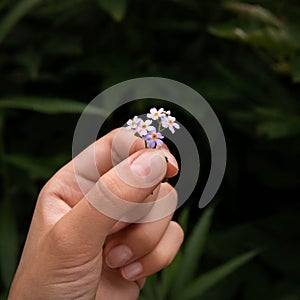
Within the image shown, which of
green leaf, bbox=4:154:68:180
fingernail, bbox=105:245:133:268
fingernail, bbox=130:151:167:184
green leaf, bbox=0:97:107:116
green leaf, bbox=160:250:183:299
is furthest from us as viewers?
green leaf, bbox=4:154:68:180

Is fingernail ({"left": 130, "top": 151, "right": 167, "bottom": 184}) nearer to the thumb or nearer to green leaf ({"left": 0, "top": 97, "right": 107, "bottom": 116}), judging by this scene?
the thumb

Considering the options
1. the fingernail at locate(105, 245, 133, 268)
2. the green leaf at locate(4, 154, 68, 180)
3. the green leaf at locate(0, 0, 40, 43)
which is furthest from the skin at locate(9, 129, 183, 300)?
the green leaf at locate(0, 0, 40, 43)

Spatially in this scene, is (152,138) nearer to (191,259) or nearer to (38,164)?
(191,259)

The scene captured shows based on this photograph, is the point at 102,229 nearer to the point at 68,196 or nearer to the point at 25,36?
the point at 68,196

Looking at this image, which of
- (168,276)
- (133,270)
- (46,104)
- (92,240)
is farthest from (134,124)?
(46,104)

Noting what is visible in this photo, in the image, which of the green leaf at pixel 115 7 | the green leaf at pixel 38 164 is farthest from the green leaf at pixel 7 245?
the green leaf at pixel 115 7

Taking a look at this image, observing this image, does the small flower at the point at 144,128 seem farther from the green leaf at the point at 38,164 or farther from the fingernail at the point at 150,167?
the green leaf at the point at 38,164
